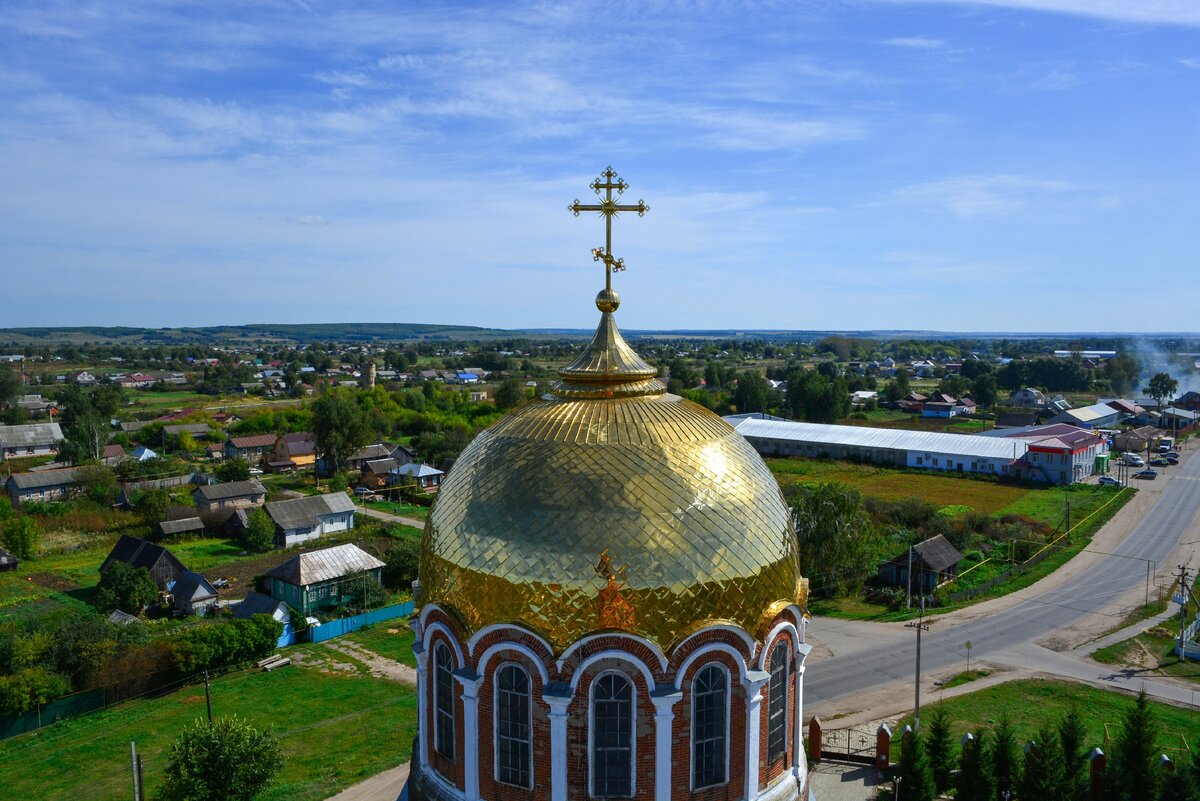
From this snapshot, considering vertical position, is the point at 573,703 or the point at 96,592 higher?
the point at 573,703

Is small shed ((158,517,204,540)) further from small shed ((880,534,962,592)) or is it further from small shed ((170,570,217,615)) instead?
small shed ((880,534,962,592))

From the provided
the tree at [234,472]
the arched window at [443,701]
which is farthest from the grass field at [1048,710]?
the tree at [234,472]

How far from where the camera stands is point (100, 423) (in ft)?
224

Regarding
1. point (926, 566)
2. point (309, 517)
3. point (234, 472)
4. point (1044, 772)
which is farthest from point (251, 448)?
point (1044, 772)

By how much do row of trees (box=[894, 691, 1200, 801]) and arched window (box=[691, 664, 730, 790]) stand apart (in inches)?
351

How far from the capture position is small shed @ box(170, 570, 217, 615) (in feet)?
107

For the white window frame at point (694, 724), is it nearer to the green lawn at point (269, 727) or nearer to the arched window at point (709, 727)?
the arched window at point (709, 727)

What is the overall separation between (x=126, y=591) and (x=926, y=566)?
3319cm

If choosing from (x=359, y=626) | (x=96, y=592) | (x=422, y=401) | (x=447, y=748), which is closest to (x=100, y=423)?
(x=422, y=401)

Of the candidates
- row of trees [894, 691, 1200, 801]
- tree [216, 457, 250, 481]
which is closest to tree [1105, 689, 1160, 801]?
row of trees [894, 691, 1200, 801]

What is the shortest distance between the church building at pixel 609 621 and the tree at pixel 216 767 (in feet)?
23.2

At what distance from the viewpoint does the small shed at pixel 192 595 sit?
3275cm

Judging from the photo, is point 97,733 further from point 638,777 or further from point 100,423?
point 100,423

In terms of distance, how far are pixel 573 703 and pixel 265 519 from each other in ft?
127
